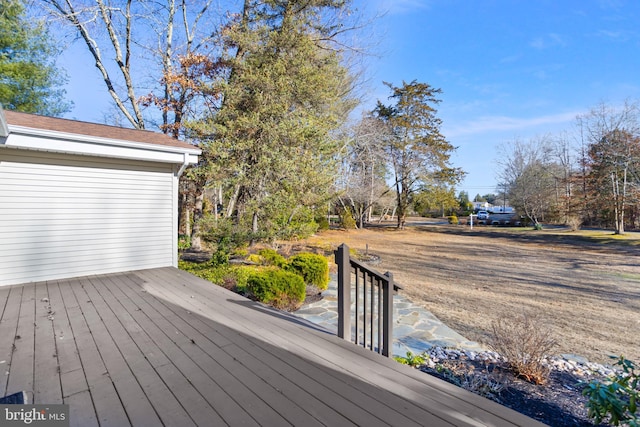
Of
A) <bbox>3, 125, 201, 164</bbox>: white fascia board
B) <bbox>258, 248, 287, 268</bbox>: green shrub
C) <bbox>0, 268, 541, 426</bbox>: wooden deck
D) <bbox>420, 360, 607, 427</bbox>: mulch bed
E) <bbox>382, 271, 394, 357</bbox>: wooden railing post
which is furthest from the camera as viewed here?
<bbox>258, 248, 287, 268</bbox>: green shrub

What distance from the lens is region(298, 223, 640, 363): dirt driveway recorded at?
13.3ft

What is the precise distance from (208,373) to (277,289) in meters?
2.27

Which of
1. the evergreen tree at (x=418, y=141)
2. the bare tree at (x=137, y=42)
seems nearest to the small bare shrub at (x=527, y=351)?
the bare tree at (x=137, y=42)

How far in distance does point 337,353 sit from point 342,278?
578 millimetres

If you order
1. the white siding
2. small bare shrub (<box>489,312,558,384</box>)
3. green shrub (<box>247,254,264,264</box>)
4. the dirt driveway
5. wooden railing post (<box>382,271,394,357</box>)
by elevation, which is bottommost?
the dirt driveway

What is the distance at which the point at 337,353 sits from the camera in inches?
91.4

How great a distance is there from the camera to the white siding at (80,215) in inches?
161

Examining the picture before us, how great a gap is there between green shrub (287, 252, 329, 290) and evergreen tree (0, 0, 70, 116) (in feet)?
38.3

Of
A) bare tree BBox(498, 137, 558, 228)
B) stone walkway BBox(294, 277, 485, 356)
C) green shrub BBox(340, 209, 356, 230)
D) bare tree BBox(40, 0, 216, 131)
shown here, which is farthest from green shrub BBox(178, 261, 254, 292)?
bare tree BBox(498, 137, 558, 228)

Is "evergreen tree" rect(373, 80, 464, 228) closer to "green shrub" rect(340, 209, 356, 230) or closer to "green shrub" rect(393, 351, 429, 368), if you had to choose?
"green shrub" rect(340, 209, 356, 230)

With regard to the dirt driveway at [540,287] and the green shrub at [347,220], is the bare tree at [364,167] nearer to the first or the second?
the green shrub at [347,220]

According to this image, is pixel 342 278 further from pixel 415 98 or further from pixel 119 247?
pixel 415 98

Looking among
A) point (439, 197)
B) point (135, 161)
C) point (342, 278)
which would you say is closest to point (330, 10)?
point (135, 161)

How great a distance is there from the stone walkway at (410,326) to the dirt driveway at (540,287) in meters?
0.24
